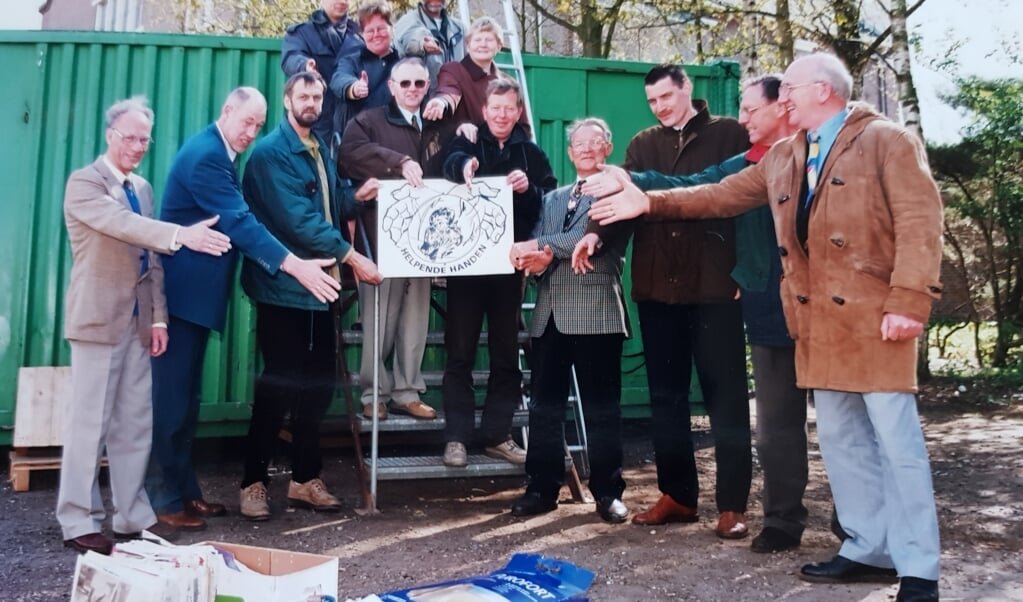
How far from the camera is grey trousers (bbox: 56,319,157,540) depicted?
12.8 feet

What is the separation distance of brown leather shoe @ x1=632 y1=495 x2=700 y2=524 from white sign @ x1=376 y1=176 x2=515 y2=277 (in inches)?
57.9

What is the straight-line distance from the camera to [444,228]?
4.74 metres

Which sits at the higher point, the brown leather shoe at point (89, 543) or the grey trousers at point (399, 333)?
the grey trousers at point (399, 333)

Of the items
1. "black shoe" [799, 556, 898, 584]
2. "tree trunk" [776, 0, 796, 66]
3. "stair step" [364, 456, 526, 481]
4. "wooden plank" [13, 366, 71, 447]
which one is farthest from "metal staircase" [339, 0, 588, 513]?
"tree trunk" [776, 0, 796, 66]

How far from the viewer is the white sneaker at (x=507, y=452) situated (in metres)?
4.87

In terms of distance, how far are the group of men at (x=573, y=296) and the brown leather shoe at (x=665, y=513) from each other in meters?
0.03

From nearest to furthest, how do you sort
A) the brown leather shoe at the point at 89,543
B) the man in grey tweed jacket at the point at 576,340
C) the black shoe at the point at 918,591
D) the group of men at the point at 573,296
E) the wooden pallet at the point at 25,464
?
the black shoe at the point at 918,591 → the group of men at the point at 573,296 → the brown leather shoe at the point at 89,543 → the man in grey tweed jacket at the point at 576,340 → the wooden pallet at the point at 25,464

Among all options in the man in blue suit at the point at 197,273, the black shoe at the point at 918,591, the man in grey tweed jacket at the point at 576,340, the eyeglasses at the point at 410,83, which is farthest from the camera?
the eyeglasses at the point at 410,83

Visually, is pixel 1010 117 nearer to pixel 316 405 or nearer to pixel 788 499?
pixel 788 499

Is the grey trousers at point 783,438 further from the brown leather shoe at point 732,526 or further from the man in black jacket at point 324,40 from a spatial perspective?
the man in black jacket at point 324,40

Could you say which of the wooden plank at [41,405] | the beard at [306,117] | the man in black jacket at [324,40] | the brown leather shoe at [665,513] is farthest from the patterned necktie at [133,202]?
the brown leather shoe at [665,513]

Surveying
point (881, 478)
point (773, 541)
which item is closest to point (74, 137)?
point (773, 541)

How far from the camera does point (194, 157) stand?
427cm

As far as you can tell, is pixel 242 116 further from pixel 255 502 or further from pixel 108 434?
pixel 255 502
